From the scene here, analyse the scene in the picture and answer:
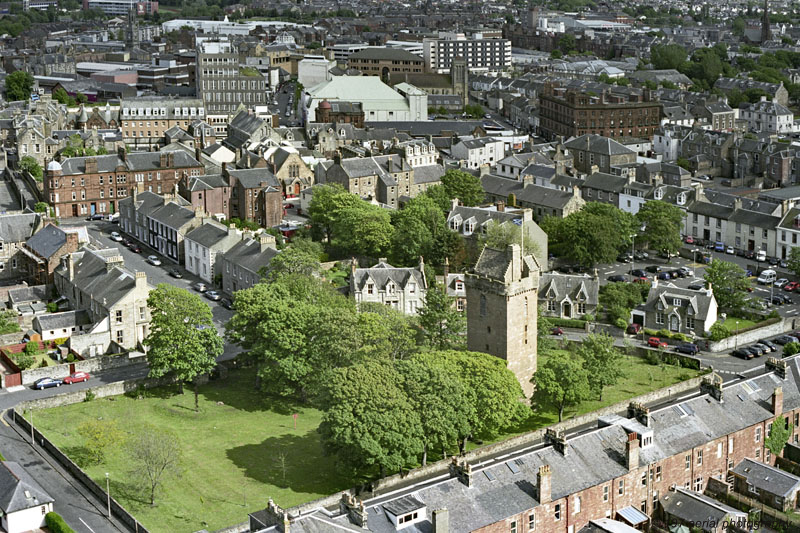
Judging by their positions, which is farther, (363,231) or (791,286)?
(363,231)

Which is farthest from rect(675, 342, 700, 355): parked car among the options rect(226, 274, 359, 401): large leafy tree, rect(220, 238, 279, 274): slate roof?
rect(220, 238, 279, 274): slate roof

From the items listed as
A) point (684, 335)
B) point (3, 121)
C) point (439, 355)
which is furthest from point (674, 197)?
point (3, 121)

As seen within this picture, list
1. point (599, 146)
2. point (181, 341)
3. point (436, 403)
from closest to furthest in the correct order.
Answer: point (436, 403) → point (181, 341) → point (599, 146)

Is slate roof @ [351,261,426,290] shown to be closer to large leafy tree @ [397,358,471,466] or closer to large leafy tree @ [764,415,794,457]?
large leafy tree @ [397,358,471,466]

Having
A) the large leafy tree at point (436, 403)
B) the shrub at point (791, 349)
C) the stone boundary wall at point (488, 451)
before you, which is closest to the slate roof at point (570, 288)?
the stone boundary wall at point (488, 451)

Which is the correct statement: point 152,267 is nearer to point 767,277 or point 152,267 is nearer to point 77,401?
point 77,401

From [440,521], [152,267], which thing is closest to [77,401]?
[152,267]

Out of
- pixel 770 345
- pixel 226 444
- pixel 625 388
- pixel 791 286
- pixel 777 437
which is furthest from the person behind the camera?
pixel 791 286
